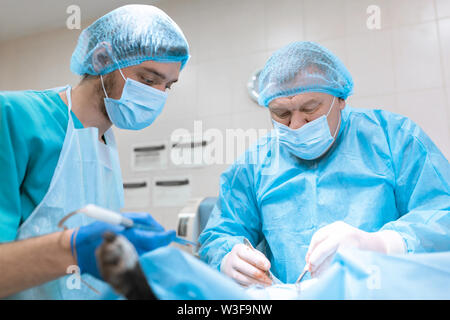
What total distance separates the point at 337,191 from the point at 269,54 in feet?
5.02

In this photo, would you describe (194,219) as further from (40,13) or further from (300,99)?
(40,13)

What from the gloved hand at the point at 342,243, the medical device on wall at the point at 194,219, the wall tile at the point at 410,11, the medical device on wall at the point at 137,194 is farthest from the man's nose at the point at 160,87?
the wall tile at the point at 410,11

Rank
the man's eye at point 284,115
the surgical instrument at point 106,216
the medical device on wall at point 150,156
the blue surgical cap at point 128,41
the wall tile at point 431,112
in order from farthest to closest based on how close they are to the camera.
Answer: the medical device on wall at point 150,156
the wall tile at point 431,112
the man's eye at point 284,115
the blue surgical cap at point 128,41
the surgical instrument at point 106,216

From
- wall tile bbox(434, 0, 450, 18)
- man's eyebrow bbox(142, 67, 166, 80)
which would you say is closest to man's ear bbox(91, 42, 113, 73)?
man's eyebrow bbox(142, 67, 166, 80)

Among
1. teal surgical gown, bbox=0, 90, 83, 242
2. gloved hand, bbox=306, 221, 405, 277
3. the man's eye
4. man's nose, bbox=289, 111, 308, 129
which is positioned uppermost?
the man's eye

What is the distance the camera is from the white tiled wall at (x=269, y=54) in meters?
2.11

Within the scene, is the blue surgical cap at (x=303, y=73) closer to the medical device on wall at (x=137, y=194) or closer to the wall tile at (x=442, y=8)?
the wall tile at (x=442, y=8)

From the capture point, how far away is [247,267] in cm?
101

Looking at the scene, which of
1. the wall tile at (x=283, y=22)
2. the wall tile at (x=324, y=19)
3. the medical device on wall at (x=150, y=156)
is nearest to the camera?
the wall tile at (x=324, y=19)

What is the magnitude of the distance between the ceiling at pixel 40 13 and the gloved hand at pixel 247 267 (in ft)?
6.52

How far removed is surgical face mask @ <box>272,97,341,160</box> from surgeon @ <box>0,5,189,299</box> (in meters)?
0.43

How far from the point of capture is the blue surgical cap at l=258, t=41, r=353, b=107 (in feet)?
3.97

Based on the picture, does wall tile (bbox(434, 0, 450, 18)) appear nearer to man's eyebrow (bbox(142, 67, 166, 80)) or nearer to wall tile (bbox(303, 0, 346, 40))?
wall tile (bbox(303, 0, 346, 40))

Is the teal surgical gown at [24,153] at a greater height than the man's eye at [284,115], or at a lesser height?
lesser
